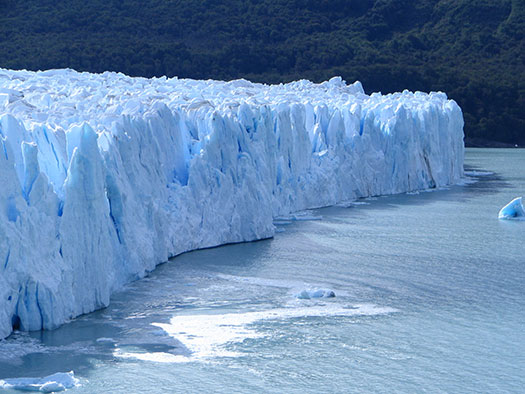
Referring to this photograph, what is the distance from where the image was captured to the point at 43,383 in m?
7.50

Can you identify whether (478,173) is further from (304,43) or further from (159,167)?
(159,167)

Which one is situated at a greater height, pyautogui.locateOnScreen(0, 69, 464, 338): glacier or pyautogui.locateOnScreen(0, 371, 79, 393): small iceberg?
pyautogui.locateOnScreen(0, 69, 464, 338): glacier

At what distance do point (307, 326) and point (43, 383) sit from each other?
3005mm

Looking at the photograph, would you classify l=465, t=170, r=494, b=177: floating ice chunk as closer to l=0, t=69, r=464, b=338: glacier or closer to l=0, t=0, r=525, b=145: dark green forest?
l=0, t=69, r=464, b=338: glacier

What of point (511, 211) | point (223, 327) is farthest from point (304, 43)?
point (223, 327)

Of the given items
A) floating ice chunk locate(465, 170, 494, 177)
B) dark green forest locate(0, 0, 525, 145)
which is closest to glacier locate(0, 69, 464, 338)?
floating ice chunk locate(465, 170, 494, 177)

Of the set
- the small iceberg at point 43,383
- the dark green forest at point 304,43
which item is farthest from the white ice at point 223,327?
the dark green forest at point 304,43

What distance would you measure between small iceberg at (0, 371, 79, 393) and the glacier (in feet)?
3.03

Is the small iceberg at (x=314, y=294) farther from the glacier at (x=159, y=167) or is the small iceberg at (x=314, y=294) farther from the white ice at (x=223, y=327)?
the glacier at (x=159, y=167)

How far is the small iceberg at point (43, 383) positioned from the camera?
741 centimetres

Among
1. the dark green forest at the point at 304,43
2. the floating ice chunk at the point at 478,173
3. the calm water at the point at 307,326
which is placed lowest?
the calm water at the point at 307,326

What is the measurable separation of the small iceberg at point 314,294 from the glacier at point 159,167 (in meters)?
1.97

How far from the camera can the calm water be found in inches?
316

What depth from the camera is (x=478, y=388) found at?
7.99 meters
